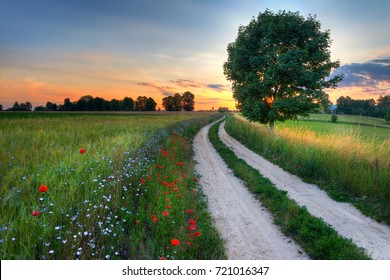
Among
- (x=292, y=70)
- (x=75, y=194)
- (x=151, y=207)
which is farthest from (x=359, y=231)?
(x=292, y=70)

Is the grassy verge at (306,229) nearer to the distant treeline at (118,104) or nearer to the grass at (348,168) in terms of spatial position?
the grass at (348,168)

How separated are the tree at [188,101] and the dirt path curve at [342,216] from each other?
421 feet

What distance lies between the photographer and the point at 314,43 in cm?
1939

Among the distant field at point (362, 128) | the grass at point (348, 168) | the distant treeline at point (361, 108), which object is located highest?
the distant treeline at point (361, 108)

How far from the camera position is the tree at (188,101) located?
Answer: 138m

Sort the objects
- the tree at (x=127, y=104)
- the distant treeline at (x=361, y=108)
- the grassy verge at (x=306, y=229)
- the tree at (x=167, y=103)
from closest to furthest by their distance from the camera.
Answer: the grassy verge at (x=306, y=229) → the distant treeline at (x=361, y=108) → the tree at (x=127, y=104) → the tree at (x=167, y=103)

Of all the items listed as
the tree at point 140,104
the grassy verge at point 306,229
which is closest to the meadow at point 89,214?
the grassy verge at point 306,229

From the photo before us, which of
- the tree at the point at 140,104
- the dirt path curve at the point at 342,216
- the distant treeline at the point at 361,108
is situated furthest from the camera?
the tree at the point at 140,104

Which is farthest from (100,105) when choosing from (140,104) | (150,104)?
(150,104)

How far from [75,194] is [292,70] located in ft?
58.5

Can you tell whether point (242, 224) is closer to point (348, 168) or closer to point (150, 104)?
point (348, 168)

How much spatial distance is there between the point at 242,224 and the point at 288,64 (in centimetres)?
1476

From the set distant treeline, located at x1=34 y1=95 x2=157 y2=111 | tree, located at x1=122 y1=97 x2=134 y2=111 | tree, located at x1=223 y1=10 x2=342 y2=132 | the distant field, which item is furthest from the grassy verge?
tree, located at x1=122 y1=97 x2=134 y2=111
